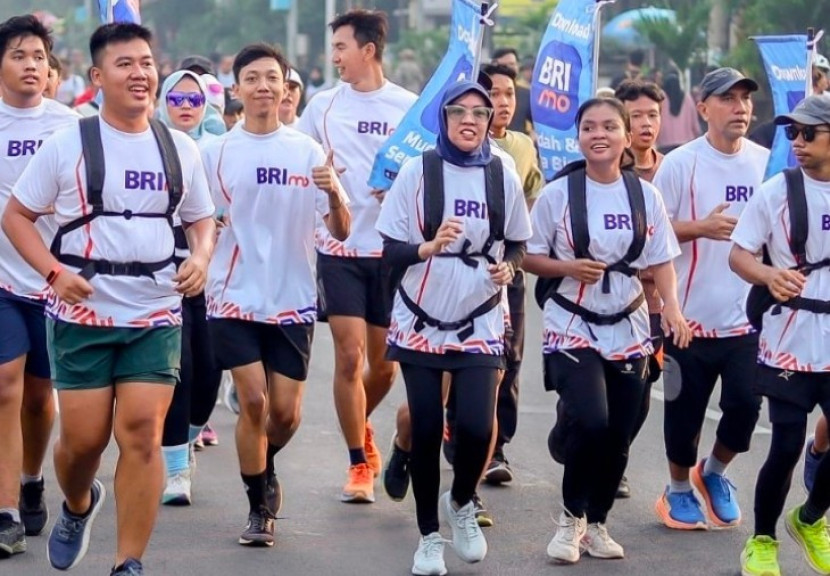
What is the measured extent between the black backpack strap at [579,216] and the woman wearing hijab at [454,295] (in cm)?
26

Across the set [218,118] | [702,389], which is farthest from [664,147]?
[702,389]

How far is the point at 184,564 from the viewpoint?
7.77 metres

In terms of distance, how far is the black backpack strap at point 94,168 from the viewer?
6832 millimetres

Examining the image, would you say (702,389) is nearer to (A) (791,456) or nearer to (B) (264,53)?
(A) (791,456)

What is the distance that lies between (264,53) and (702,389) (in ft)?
8.25

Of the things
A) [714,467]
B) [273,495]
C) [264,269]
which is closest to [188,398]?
[273,495]

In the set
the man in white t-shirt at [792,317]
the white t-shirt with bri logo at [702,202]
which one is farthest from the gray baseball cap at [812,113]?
the white t-shirt with bri logo at [702,202]

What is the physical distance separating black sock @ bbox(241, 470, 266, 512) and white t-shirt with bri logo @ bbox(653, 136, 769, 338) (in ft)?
6.79

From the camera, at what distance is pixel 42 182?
6918mm

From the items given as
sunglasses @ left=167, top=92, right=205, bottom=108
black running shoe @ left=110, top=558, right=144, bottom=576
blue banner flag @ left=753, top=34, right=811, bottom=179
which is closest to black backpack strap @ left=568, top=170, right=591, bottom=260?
blue banner flag @ left=753, top=34, right=811, bottom=179

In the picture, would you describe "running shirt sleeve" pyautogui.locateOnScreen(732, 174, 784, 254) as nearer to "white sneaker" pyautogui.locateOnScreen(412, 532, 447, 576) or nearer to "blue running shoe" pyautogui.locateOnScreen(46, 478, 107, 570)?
"white sneaker" pyautogui.locateOnScreen(412, 532, 447, 576)

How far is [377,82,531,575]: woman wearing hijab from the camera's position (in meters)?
7.62

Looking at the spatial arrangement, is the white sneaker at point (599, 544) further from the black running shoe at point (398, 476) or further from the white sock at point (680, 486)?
the black running shoe at point (398, 476)

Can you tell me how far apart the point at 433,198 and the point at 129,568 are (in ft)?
6.40
